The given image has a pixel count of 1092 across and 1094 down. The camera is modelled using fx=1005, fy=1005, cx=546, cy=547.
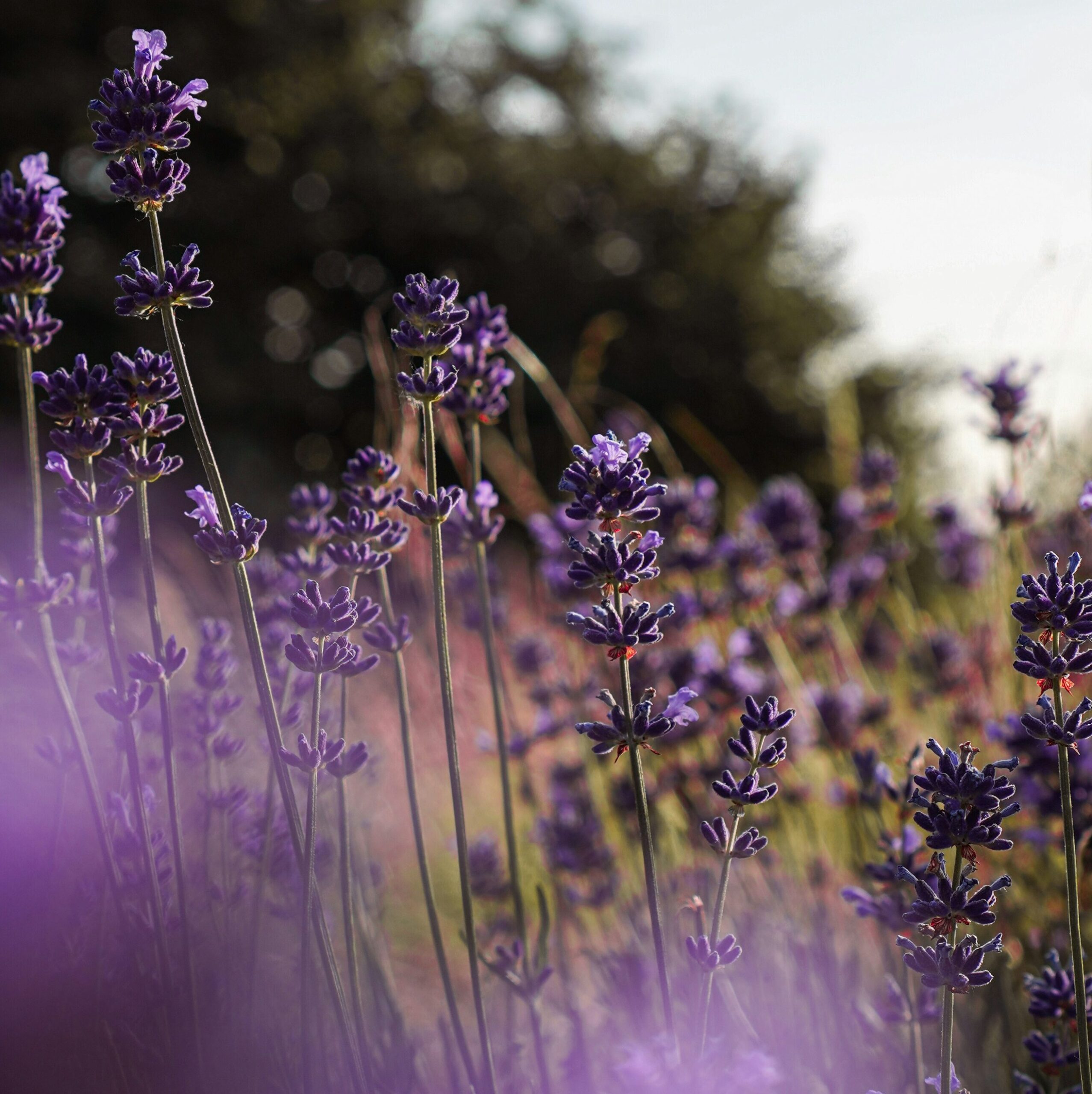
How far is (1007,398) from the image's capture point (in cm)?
226

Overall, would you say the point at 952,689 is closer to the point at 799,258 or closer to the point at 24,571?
the point at 24,571

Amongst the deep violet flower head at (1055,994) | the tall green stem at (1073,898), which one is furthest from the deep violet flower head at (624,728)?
the deep violet flower head at (1055,994)

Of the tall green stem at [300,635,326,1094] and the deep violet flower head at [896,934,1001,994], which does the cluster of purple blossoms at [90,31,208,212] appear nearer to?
the tall green stem at [300,635,326,1094]

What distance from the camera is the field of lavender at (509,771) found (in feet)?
3.71

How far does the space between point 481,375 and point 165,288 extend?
21.8 inches

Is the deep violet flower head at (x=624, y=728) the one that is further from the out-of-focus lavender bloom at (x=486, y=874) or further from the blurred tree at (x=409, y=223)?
the blurred tree at (x=409, y=223)

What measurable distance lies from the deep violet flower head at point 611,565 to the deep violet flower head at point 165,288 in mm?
505

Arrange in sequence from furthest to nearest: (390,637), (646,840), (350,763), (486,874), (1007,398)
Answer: (486,874) < (1007,398) < (390,637) < (350,763) < (646,840)

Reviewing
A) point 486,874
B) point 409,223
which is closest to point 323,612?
point 486,874

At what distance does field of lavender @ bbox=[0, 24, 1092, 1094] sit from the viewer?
1130mm

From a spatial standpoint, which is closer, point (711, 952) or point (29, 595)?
point (711, 952)

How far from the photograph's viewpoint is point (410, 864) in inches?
187

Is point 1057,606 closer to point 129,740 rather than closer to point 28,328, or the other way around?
point 129,740

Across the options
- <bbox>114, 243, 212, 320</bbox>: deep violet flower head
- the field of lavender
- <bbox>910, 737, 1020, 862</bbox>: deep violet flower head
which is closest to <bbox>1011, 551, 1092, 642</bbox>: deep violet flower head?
the field of lavender
